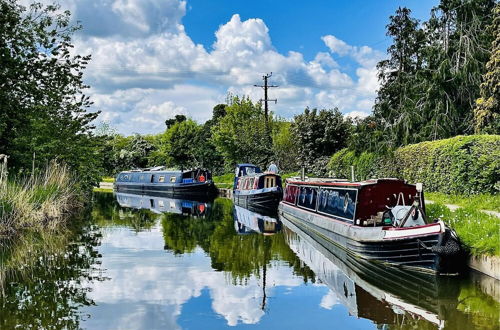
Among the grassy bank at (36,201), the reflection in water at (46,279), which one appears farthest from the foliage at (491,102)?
the grassy bank at (36,201)

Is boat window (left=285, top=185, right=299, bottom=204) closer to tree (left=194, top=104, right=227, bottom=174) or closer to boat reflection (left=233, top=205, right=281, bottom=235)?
boat reflection (left=233, top=205, right=281, bottom=235)

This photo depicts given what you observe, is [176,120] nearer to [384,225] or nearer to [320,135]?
[320,135]

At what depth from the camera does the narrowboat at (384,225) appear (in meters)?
9.73

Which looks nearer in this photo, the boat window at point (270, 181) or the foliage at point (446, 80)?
the foliage at point (446, 80)

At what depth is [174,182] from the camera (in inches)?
1539

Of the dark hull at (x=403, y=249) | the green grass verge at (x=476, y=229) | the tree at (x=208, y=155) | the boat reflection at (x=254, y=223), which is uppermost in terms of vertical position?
the tree at (x=208, y=155)

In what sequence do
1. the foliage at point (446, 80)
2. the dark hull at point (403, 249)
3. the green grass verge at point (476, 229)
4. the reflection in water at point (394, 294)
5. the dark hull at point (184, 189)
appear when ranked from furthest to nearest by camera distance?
the dark hull at point (184, 189), the foliage at point (446, 80), the dark hull at point (403, 249), the green grass verge at point (476, 229), the reflection in water at point (394, 294)

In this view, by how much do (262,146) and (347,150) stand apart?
13805mm

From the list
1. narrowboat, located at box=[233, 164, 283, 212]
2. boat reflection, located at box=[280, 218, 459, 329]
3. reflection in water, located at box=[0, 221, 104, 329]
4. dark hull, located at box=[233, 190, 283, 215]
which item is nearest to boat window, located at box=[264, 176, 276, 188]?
narrowboat, located at box=[233, 164, 283, 212]

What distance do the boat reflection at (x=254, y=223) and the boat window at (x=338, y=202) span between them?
7.71ft

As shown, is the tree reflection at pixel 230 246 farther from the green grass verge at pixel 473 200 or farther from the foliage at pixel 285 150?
the foliage at pixel 285 150

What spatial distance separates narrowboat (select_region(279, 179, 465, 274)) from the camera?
9727 mm

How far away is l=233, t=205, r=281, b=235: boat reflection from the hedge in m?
5.18

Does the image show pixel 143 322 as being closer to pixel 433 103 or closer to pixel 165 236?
pixel 165 236
